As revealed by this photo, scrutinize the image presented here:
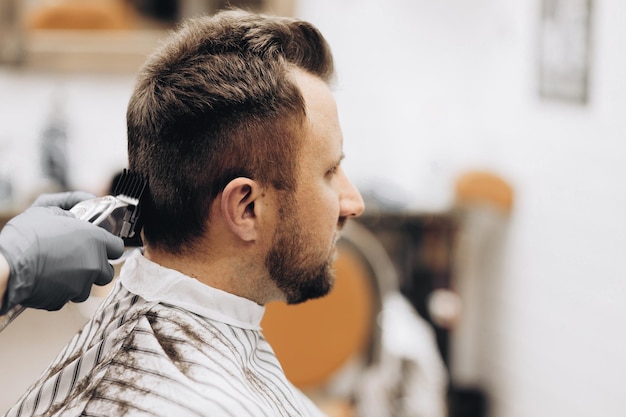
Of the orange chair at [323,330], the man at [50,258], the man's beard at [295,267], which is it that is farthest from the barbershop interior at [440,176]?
the man at [50,258]

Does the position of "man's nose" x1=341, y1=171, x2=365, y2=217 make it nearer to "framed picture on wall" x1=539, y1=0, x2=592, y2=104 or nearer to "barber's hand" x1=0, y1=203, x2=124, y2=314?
"barber's hand" x1=0, y1=203, x2=124, y2=314

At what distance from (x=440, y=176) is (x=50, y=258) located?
244 centimetres

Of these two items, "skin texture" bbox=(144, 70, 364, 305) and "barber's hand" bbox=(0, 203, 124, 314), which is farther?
"skin texture" bbox=(144, 70, 364, 305)

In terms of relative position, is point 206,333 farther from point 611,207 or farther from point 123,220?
point 611,207

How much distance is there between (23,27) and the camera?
126 inches

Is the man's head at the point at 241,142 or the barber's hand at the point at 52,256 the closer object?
the barber's hand at the point at 52,256

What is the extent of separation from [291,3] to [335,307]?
60.3 inches

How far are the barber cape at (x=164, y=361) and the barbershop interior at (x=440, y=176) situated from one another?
105 cm

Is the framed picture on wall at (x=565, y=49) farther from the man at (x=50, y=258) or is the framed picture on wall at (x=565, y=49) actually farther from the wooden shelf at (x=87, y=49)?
the man at (x=50, y=258)

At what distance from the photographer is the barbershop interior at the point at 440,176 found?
2.46 m

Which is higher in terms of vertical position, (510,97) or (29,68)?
(29,68)

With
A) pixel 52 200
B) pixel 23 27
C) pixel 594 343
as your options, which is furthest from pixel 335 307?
pixel 23 27

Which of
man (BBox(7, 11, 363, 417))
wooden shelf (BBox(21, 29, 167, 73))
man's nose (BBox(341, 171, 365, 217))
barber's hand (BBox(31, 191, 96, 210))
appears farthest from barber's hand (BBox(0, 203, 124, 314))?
wooden shelf (BBox(21, 29, 167, 73))

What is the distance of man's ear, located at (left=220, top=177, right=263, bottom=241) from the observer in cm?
119
